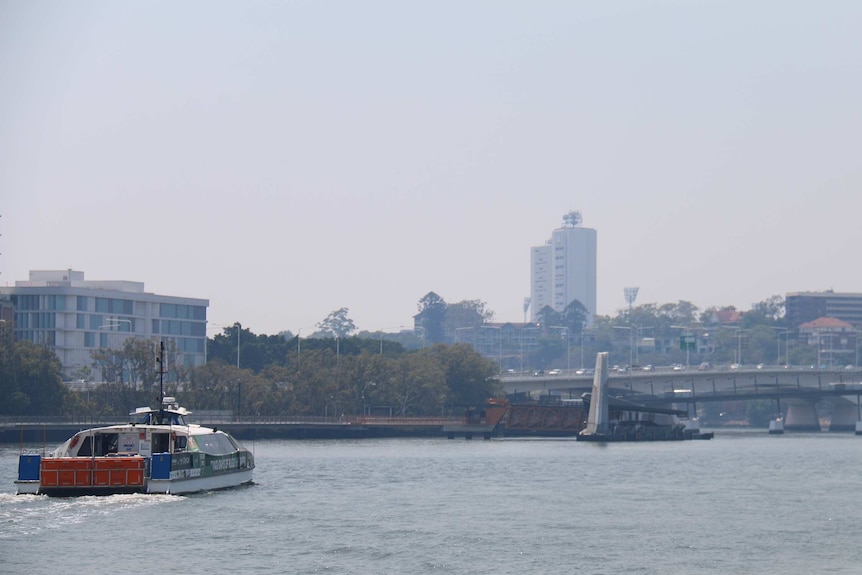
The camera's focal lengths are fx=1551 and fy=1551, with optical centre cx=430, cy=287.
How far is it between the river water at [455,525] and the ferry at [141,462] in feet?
3.94

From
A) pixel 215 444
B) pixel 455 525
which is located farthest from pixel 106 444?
pixel 455 525

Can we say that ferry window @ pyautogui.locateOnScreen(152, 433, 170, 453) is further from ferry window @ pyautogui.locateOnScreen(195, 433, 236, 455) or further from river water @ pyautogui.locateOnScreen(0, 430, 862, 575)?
river water @ pyautogui.locateOnScreen(0, 430, 862, 575)

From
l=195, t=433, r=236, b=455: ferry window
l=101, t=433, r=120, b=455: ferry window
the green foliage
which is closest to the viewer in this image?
l=101, t=433, r=120, b=455: ferry window

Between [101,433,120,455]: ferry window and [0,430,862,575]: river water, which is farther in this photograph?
[101,433,120,455]: ferry window

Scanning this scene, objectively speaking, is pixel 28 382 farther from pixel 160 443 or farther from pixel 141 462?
pixel 141 462

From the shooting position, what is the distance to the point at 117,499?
71938 millimetres

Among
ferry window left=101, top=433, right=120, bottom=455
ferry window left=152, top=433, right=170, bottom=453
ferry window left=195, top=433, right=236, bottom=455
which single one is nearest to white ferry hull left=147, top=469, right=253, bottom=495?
ferry window left=195, top=433, right=236, bottom=455

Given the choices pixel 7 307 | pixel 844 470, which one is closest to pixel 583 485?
pixel 844 470

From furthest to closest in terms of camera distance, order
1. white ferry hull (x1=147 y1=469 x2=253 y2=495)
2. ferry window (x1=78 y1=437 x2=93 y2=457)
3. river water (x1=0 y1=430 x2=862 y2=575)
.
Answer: ferry window (x1=78 y1=437 x2=93 y2=457) → white ferry hull (x1=147 y1=469 x2=253 y2=495) → river water (x1=0 y1=430 x2=862 y2=575)

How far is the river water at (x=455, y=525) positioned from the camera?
2210 inches

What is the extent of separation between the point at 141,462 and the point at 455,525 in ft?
53.7

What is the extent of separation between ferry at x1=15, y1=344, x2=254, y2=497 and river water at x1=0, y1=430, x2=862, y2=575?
47.3 inches

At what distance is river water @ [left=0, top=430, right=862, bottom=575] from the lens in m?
56.1

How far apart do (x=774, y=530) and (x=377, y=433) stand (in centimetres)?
11856
